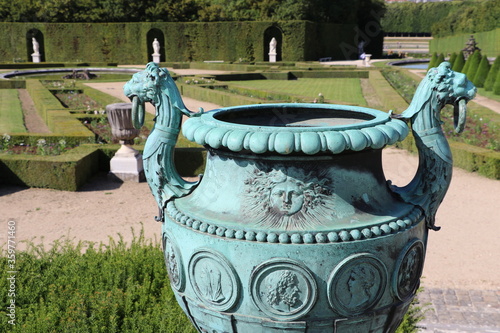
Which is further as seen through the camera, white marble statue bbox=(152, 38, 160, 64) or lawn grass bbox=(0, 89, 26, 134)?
white marble statue bbox=(152, 38, 160, 64)

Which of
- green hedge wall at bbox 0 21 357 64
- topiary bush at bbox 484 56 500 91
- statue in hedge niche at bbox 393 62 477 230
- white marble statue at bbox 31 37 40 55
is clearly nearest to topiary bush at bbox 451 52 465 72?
topiary bush at bbox 484 56 500 91

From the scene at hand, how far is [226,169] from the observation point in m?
2.21

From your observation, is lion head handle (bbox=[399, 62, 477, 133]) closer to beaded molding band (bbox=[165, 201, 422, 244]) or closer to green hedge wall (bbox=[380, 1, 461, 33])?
beaded molding band (bbox=[165, 201, 422, 244])

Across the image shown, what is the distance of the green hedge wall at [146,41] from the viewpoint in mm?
35938

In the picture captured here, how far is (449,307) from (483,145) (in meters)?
→ 6.05

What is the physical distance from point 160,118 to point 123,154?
6.15m

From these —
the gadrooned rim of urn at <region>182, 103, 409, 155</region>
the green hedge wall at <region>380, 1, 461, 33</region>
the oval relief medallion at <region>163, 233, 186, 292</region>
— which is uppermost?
the green hedge wall at <region>380, 1, 461, 33</region>

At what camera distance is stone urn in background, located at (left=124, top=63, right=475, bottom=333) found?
1995 mm

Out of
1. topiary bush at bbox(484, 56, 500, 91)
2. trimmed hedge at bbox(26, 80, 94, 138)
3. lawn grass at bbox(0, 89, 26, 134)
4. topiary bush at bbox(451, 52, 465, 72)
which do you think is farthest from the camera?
topiary bush at bbox(451, 52, 465, 72)

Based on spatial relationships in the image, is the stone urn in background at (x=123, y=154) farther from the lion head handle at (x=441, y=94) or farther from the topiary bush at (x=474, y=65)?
the topiary bush at (x=474, y=65)

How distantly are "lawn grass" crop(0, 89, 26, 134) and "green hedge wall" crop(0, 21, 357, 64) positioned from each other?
17083 millimetres

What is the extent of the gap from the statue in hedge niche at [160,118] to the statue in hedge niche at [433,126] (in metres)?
1.03

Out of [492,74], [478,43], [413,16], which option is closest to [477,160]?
[492,74]

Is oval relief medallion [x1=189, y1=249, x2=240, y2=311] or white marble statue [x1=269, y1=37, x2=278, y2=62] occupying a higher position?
white marble statue [x1=269, y1=37, x2=278, y2=62]
